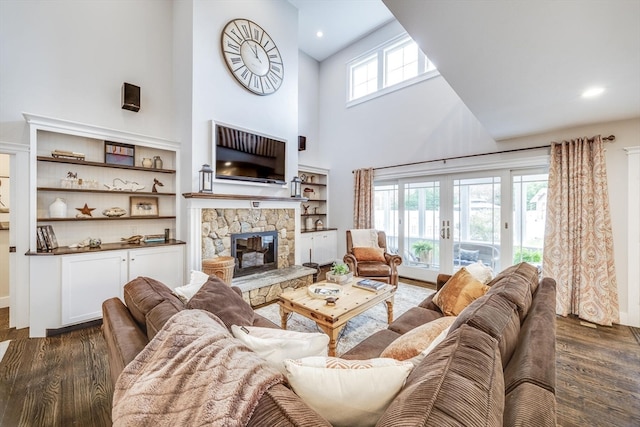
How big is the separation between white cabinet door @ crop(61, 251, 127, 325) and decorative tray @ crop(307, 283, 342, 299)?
223 centimetres

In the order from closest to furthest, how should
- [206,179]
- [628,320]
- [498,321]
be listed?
[498,321]
[628,320]
[206,179]

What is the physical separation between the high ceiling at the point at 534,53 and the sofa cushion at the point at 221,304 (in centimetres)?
197

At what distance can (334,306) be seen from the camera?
2.29m

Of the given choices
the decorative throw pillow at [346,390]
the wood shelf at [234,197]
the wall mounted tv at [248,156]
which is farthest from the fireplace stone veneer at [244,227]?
the decorative throw pillow at [346,390]

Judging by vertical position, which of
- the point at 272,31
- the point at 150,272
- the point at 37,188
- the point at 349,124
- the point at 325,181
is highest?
the point at 272,31

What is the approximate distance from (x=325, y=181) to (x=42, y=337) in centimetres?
490

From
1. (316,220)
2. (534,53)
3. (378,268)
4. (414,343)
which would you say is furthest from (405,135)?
(414,343)

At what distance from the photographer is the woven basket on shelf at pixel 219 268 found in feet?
10.6

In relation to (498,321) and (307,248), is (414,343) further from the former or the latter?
(307,248)

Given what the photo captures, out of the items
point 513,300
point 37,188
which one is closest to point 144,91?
point 37,188

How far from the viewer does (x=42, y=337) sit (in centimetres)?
263

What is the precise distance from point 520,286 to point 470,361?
3.34 feet

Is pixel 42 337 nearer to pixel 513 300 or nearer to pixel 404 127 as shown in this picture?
pixel 513 300

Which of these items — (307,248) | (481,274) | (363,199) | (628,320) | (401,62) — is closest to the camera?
(481,274)
